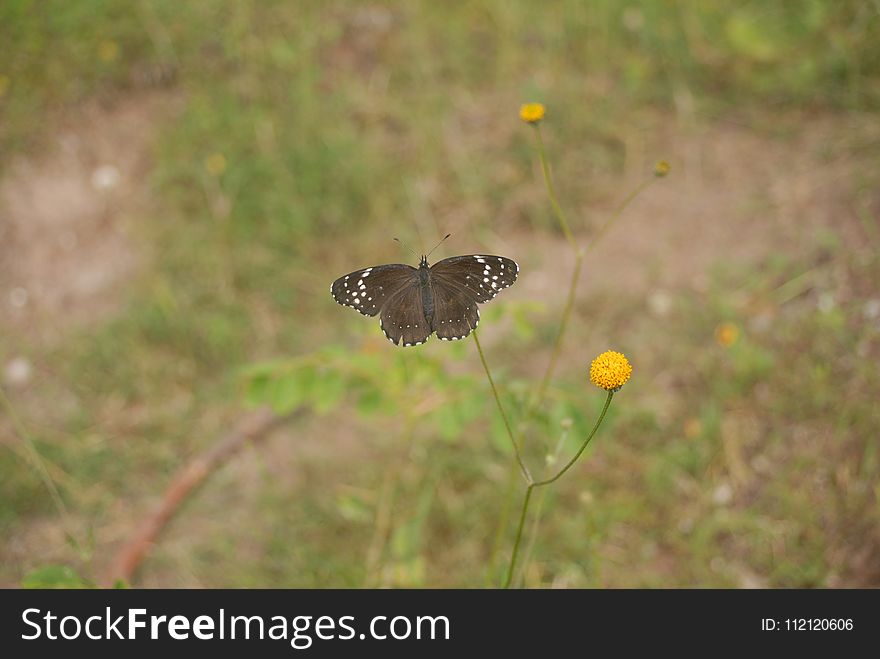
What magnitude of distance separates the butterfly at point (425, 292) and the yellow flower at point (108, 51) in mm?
2619

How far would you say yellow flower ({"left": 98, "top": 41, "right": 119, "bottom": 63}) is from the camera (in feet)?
12.0

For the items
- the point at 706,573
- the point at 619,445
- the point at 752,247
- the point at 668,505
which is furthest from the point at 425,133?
the point at 706,573

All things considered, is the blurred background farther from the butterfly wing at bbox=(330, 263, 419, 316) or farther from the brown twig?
the butterfly wing at bbox=(330, 263, 419, 316)

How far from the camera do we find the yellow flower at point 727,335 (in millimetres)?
2707

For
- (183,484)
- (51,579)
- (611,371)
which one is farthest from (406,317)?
(183,484)

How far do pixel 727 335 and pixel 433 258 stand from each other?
3.52ft

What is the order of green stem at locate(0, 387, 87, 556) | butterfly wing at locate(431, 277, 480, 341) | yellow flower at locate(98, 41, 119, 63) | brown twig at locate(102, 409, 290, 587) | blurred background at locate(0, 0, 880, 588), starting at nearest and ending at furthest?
butterfly wing at locate(431, 277, 480, 341), green stem at locate(0, 387, 87, 556), blurred background at locate(0, 0, 880, 588), brown twig at locate(102, 409, 290, 587), yellow flower at locate(98, 41, 119, 63)

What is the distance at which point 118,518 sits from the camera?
8.92 feet

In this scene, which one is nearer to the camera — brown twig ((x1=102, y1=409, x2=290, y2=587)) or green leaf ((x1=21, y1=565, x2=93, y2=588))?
green leaf ((x1=21, y1=565, x2=93, y2=588))

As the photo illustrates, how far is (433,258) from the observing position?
312 centimetres

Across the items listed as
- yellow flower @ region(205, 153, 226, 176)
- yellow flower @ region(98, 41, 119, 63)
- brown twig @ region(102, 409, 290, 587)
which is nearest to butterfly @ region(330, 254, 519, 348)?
brown twig @ region(102, 409, 290, 587)

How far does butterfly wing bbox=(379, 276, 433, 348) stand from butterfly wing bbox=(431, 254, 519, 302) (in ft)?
0.18

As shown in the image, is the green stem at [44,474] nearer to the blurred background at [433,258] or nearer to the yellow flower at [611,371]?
the blurred background at [433,258]
